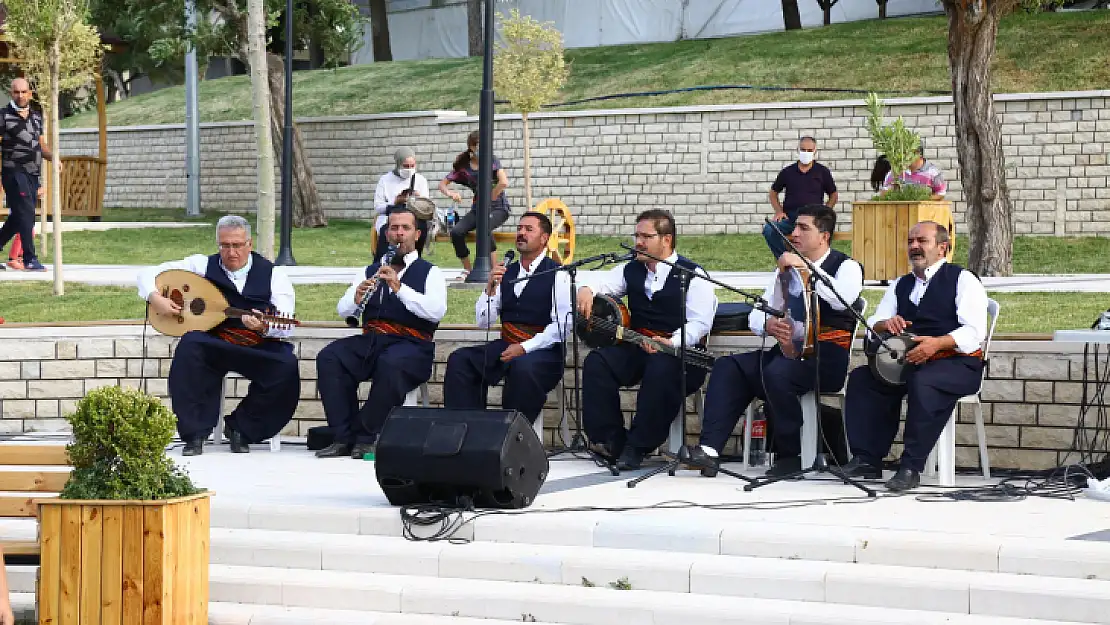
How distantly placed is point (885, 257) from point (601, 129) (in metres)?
9.59

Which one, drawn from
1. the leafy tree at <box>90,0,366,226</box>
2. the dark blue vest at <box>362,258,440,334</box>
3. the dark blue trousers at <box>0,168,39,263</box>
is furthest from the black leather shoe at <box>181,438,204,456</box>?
the leafy tree at <box>90,0,366,226</box>

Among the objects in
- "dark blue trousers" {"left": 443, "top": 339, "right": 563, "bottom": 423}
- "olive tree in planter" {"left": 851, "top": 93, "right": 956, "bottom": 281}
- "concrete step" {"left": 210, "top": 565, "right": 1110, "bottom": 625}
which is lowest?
"concrete step" {"left": 210, "top": 565, "right": 1110, "bottom": 625}

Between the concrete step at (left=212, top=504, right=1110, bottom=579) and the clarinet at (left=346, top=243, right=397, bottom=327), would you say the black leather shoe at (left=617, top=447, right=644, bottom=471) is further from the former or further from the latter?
the clarinet at (left=346, top=243, right=397, bottom=327)

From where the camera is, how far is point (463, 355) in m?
8.55

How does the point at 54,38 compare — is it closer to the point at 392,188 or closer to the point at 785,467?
the point at 392,188

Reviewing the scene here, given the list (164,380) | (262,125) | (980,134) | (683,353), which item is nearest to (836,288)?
(683,353)

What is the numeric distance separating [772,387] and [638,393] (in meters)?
0.76

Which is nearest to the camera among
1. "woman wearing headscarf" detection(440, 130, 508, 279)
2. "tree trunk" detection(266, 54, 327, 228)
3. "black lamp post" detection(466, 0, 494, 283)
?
"black lamp post" detection(466, 0, 494, 283)

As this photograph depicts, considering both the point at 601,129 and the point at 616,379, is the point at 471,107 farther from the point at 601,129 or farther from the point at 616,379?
the point at 616,379

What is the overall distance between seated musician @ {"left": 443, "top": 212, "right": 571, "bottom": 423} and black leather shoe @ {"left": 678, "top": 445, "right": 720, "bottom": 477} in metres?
1.00

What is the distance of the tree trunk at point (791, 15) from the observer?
95.2 ft

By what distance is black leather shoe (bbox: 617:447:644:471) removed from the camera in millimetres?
7980

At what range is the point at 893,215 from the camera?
13984 mm

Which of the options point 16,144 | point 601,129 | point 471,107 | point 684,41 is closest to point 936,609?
point 16,144
